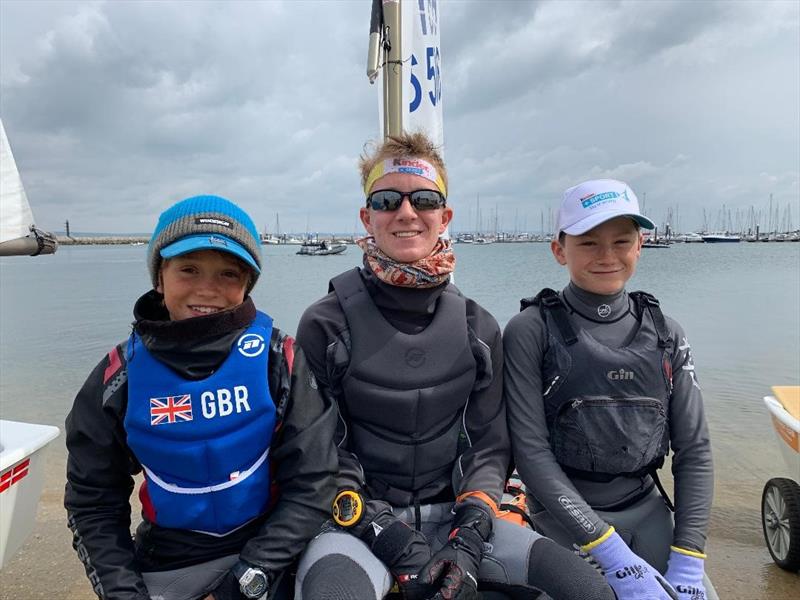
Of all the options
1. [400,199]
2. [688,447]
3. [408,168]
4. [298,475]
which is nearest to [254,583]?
[298,475]

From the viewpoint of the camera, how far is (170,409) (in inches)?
72.4

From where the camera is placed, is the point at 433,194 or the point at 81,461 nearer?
the point at 81,461

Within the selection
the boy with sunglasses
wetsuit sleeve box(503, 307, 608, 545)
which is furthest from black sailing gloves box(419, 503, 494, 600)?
wetsuit sleeve box(503, 307, 608, 545)

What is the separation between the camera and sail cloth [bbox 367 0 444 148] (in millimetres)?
4094

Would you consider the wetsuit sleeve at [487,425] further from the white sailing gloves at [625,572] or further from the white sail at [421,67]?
the white sail at [421,67]

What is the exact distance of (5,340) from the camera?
15953 millimetres

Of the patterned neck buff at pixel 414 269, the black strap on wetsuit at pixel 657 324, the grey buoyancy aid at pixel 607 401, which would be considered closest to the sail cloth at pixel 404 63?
the patterned neck buff at pixel 414 269

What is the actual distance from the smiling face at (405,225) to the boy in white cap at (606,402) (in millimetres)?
565

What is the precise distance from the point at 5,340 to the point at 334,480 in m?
18.0

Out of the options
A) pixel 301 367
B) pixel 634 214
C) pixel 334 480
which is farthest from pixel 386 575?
pixel 634 214

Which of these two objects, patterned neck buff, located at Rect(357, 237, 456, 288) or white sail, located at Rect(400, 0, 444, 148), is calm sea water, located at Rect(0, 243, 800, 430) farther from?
patterned neck buff, located at Rect(357, 237, 456, 288)

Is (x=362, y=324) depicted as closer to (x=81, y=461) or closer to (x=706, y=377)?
(x=81, y=461)

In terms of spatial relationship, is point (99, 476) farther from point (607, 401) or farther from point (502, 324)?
point (502, 324)

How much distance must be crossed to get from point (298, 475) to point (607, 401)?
128cm
